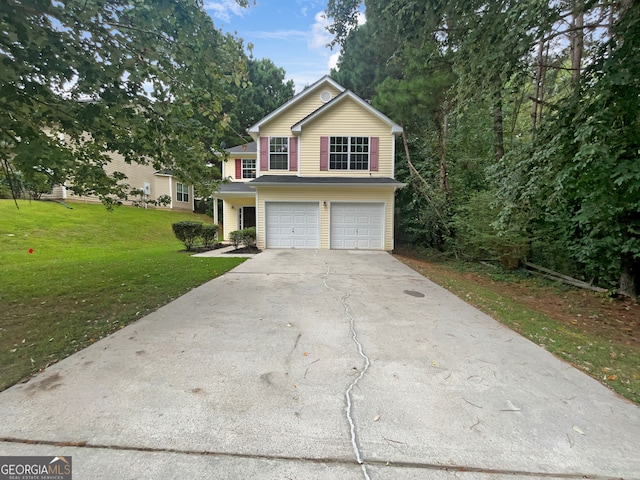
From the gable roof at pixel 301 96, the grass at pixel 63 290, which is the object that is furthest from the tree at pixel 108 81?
the gable roof at pixel 301 96

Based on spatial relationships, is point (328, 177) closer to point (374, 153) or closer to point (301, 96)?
point (374, 153)

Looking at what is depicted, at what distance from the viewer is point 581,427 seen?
2.15 m

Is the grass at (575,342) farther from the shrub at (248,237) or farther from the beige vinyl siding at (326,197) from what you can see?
the shrub at (248,237)

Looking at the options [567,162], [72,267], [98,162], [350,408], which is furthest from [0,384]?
[567,162]

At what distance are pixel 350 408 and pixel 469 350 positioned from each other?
1.84m

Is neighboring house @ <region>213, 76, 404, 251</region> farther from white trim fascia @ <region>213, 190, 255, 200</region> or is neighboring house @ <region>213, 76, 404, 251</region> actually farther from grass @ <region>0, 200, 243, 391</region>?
grass @ <region>0, 200, 243, 391</region>

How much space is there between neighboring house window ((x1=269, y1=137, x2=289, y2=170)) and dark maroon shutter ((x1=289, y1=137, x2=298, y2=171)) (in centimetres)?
15

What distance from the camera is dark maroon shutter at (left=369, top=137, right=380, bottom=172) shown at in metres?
13.0

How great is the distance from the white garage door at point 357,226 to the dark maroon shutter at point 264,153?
368 centimetres

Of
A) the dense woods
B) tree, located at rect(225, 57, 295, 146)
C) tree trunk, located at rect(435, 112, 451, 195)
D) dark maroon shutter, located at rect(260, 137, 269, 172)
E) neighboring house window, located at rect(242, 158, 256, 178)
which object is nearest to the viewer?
the dense woods

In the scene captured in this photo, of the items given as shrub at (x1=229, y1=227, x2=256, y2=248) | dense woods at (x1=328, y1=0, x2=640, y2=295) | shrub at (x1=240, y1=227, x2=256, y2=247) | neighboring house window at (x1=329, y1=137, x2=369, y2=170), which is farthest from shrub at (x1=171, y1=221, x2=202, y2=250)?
dense woods at (x1=328, y1=0, x2=640, y2=295)

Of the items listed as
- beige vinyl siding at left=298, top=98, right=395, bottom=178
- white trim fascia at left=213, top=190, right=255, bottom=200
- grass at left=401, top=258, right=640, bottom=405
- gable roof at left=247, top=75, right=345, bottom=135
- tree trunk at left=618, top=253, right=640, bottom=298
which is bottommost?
grass at left=401, top=258, right=640, bottom=405

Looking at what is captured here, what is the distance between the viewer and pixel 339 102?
509 inches

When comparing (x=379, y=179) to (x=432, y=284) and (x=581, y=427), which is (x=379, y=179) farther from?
(x=581, y=427)
